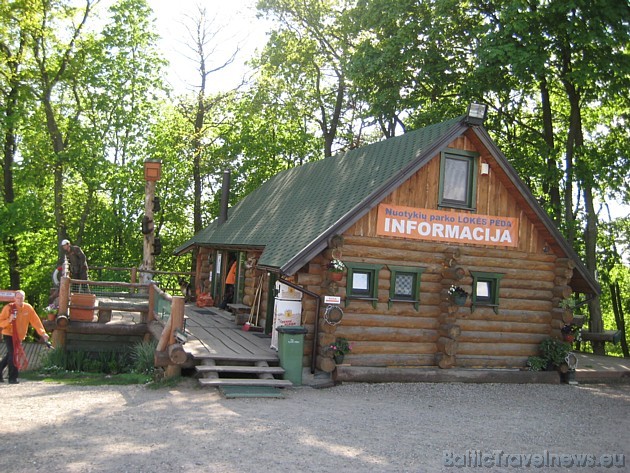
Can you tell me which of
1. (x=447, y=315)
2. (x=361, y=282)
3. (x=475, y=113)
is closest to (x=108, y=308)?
(x=361, y=282)

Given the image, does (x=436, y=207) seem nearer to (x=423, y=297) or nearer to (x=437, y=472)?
(x=423, y=297)

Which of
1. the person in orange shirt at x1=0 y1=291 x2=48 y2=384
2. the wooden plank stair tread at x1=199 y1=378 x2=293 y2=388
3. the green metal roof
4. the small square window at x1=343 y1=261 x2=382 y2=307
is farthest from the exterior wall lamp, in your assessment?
the person in orange shirt at x1=0 y1=291 x2=48 y2=384

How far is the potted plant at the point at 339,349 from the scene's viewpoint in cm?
1317

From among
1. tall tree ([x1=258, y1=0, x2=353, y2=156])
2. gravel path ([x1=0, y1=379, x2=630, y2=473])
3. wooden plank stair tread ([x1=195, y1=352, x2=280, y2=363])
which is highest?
tall tree ([x1=258, y1=0, x2=353, y2=156])

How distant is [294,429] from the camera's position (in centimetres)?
920

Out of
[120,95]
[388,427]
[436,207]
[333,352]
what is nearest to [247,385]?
[333,352]

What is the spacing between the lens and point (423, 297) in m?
14.5

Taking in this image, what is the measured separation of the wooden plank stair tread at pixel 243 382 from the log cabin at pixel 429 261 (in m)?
1.23

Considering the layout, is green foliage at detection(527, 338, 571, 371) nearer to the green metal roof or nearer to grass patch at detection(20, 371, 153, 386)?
the green metal roof

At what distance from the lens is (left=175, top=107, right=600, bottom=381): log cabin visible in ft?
44.4

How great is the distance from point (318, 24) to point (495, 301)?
2216 centimetres

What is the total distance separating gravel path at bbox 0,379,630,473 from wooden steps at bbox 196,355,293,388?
0.92 ft

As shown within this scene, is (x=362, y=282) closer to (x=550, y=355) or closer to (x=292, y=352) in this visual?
(x=292, y=352)

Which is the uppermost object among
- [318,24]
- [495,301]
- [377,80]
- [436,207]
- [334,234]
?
[318,24]
